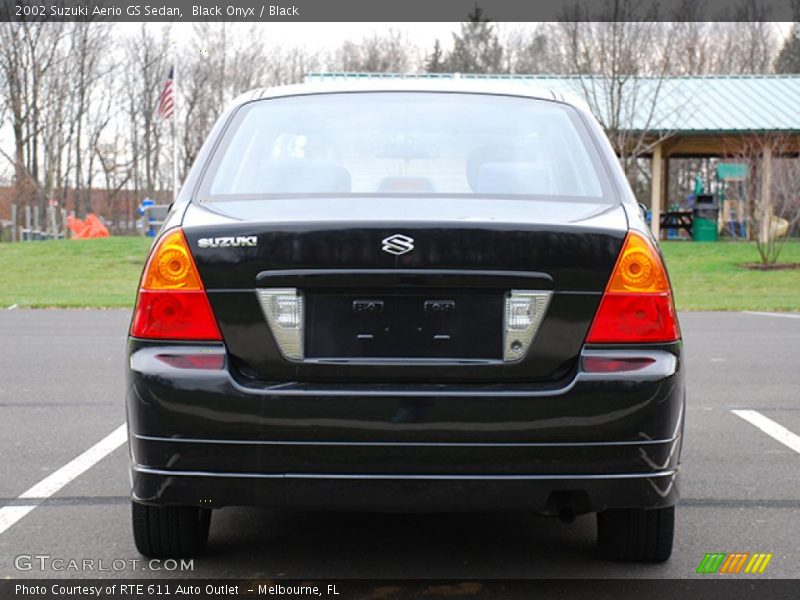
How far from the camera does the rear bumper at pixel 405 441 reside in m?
3.02

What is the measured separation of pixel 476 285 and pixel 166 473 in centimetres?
106

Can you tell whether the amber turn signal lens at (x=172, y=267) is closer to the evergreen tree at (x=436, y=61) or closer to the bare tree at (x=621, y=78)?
the bare tree at (x=621, y=78)

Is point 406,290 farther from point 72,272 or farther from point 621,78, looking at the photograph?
point 621,78

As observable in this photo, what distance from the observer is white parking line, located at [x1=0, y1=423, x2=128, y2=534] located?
438 cm

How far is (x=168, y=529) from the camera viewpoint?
3.56 meters

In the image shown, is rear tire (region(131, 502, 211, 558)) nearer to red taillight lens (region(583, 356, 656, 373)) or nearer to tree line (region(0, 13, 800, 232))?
red taillight lens (region(583, 356, 656, 373))

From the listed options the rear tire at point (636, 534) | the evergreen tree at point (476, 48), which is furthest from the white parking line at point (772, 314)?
the evergreen tree at point (476, 48)

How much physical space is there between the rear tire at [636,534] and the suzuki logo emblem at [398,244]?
1.23m

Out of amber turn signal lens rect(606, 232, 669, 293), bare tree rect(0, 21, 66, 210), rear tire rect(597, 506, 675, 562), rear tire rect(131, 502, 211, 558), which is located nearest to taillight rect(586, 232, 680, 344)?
amber turn signal lens rect(606, 232, 669, 293)

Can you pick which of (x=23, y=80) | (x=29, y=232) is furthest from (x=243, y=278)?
(x=23, y=80)

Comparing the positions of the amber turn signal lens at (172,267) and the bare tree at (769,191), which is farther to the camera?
the bare tree at (769,191)

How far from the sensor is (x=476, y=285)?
309 centimetres

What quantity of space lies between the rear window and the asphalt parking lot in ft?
4.23

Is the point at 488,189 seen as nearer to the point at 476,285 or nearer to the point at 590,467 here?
the point at 476,285
